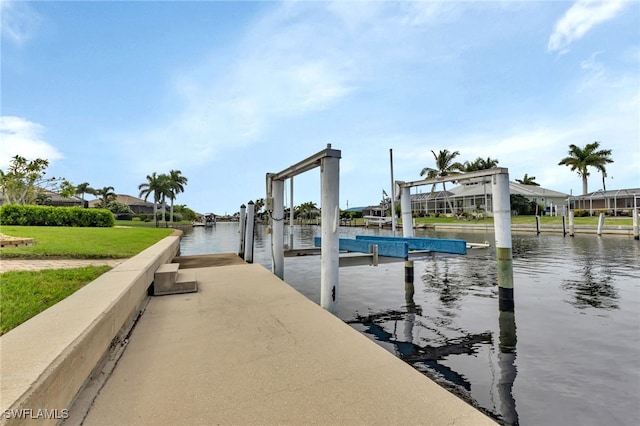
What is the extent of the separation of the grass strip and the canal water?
Answer: 200 inches

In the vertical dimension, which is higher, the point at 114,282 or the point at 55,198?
the point at 55,198

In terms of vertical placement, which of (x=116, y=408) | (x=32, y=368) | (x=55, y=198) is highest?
(x=55, y=198)

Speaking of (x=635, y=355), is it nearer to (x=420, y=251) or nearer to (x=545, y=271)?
(x=420, y=251)

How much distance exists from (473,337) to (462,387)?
210cm

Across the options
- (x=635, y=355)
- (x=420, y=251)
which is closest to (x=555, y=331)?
(x=635, y=355)

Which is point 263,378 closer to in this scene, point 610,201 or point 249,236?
point 249,236

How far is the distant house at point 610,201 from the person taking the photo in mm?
45594

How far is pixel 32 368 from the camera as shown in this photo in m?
2.32

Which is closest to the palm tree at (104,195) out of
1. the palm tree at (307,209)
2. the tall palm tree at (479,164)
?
the palm tree at (307,209)

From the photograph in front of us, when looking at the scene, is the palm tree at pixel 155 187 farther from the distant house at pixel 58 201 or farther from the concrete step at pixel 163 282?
the concrete step at pixel 163 282

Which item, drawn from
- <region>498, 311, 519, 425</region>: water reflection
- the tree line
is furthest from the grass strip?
the tree line

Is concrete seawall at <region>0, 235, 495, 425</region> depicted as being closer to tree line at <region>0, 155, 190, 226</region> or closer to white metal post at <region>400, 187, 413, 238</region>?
white metal post at <region>400, 187, 413, 238</region>

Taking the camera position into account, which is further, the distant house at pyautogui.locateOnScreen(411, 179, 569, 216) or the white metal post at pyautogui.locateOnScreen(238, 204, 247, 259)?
the distant house at pyautogui.locateOnScreen(411, 179, 569, 216)

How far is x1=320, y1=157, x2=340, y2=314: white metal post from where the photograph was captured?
18.7ft
